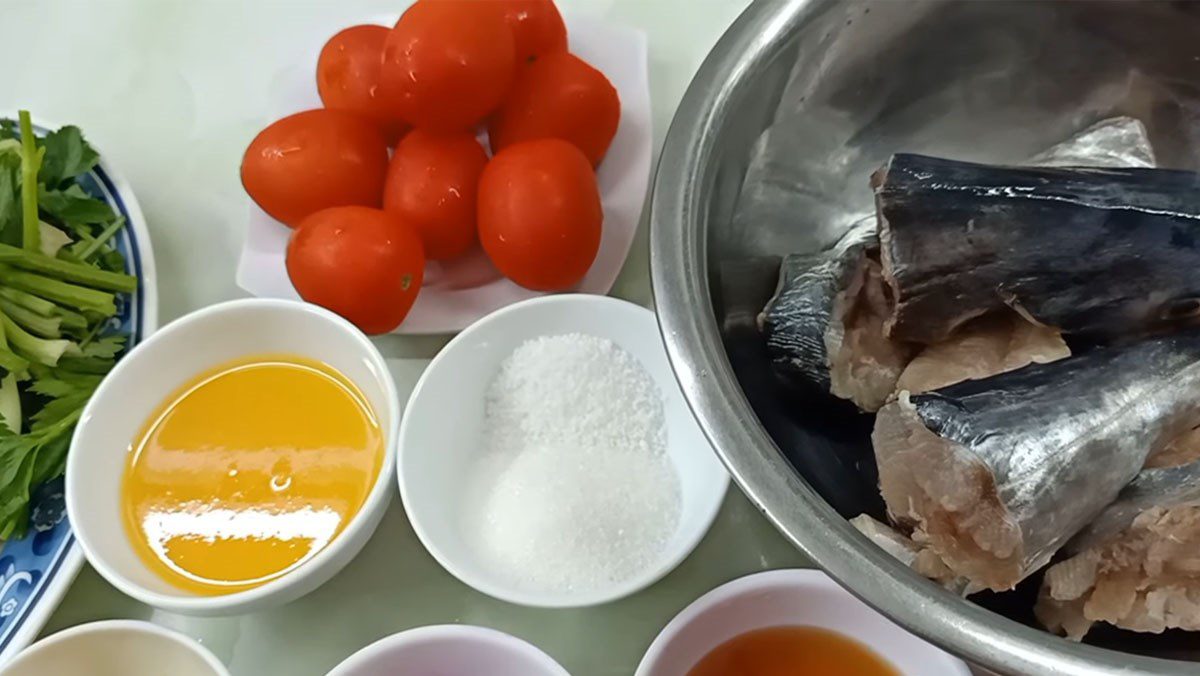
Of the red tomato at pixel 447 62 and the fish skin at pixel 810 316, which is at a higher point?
the red tomato at pixel 447 62

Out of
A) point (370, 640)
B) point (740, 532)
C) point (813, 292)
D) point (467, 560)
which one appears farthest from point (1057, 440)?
point (370, 640)

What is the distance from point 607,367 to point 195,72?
0.68m

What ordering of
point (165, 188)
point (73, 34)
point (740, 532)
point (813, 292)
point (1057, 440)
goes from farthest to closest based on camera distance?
point (73, 34) < point (165, 188) < point (740, 532) < point (813, 292) < point (1057, 440)

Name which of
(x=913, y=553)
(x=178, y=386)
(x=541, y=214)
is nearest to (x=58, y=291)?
(x=178, y=386)

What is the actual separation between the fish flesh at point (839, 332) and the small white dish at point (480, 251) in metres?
0.25

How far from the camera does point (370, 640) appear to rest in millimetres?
921

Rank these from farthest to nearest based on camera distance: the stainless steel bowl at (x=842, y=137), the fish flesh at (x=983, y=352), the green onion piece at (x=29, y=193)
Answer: the green onion piece at (x=29, y=193) < the fish flesh at (x=983, y=352) < the stainless steel bowl at (x=842, y=137)

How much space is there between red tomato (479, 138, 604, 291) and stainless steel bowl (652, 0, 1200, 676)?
18 centimetres

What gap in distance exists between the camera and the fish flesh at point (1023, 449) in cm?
67

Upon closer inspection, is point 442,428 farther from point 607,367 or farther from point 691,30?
point 691,30

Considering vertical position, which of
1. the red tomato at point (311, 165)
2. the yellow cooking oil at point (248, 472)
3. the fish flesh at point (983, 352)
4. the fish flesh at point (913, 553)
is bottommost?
the yellow cooking oil at point (248, 472)

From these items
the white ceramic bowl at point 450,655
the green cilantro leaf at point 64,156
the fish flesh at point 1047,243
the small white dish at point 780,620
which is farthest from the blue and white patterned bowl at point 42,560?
the fish flesh at point 1047,243

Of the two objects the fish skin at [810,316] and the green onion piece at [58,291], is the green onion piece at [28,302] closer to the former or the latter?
the green onion piece at [58,291]

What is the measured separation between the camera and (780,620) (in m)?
0.85
